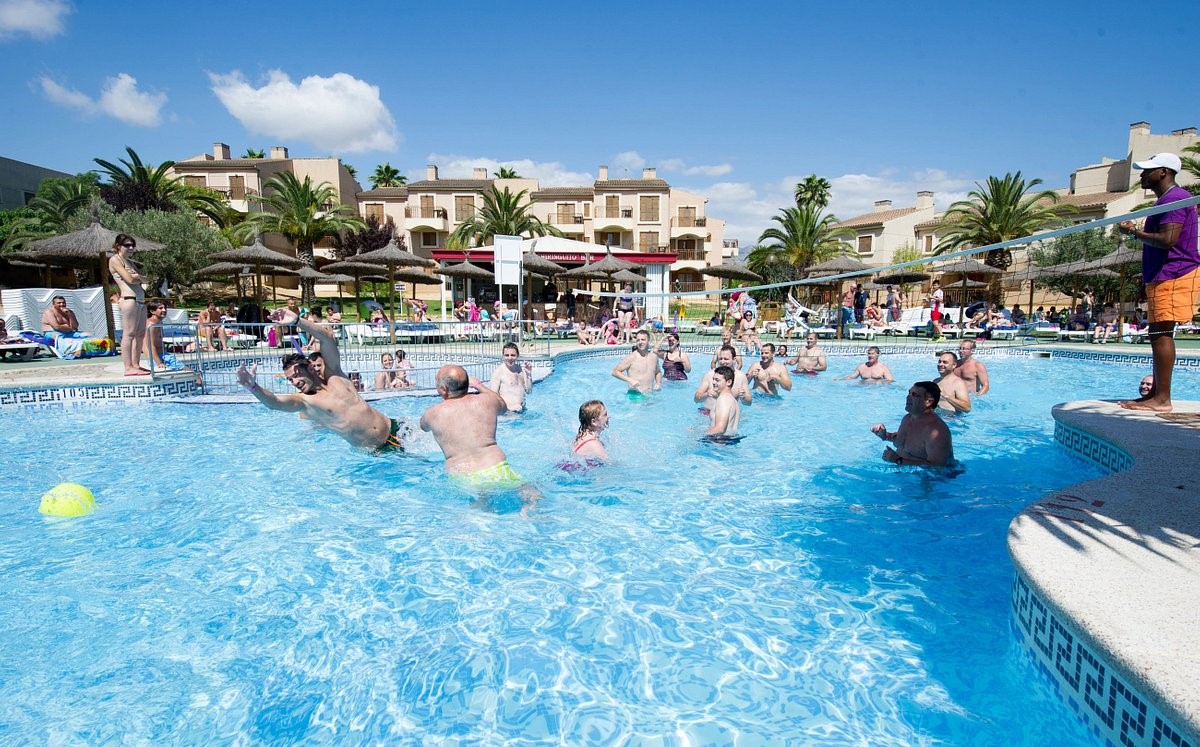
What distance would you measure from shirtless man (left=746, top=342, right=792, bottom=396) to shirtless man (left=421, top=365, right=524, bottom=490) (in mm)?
5826

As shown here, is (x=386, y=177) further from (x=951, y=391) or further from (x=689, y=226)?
(x=951, y=391)

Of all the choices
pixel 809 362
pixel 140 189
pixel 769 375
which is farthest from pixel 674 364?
pixel 140 189

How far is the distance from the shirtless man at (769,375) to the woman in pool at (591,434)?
15.4ft

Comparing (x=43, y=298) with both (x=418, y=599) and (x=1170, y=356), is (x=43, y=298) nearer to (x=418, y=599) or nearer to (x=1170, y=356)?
(x=418, y=599)

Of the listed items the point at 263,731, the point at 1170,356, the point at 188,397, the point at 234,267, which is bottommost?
the point at 263,731

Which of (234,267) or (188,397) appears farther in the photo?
(234,267)

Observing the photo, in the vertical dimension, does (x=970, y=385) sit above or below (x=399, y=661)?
→ above

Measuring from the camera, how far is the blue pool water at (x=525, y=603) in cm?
273

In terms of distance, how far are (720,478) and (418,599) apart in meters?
3.13

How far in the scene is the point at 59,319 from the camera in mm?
13516

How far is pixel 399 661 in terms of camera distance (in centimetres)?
314


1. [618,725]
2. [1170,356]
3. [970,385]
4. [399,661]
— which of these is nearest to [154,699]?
[399,661]

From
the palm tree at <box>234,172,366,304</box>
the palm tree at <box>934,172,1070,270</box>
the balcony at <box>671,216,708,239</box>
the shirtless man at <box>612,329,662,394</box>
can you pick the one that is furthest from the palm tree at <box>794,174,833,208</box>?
the shirtless man at <box>612,329,662,394</box>

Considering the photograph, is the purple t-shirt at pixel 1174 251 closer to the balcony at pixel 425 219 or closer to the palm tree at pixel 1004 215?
the palm tree at pixel 1004 215
